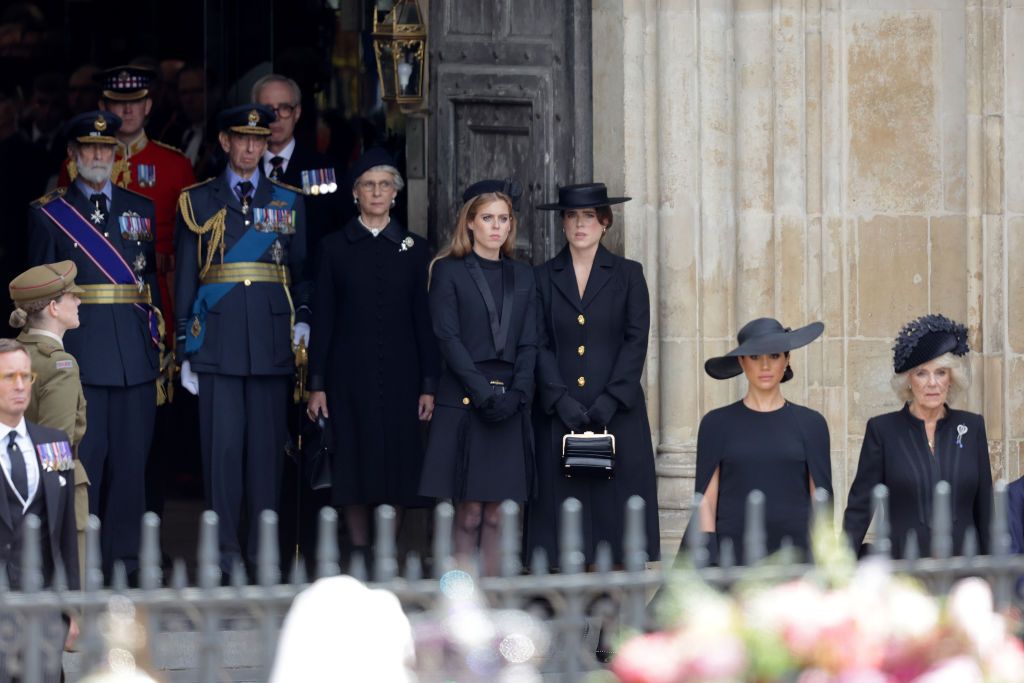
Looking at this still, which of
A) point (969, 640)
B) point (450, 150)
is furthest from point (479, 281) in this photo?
point (969, 640)

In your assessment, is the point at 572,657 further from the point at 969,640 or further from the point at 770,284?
the point at 770,284

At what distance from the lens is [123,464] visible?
911 cm

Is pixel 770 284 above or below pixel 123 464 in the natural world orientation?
above

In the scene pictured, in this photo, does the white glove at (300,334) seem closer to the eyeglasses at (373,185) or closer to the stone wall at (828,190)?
the eyeglasses at (373,185)

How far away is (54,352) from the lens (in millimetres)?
7953

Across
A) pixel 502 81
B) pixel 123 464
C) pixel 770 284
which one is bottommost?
pixel 123 464

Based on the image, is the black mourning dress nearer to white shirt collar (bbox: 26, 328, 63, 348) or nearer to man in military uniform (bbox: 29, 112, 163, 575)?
white shirt collar (bbox: 26, 328, 63, 348)

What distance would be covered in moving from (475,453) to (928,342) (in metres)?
1.93

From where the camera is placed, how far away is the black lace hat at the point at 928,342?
7457mm

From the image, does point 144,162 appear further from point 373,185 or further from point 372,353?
point 372,353

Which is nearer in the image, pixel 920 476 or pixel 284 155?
pixel 920 476

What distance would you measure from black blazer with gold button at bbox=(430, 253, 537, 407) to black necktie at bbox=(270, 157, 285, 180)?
1.43 metres

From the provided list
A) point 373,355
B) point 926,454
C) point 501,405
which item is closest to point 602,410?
point 501,405

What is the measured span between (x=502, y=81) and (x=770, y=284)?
1.45 meters
